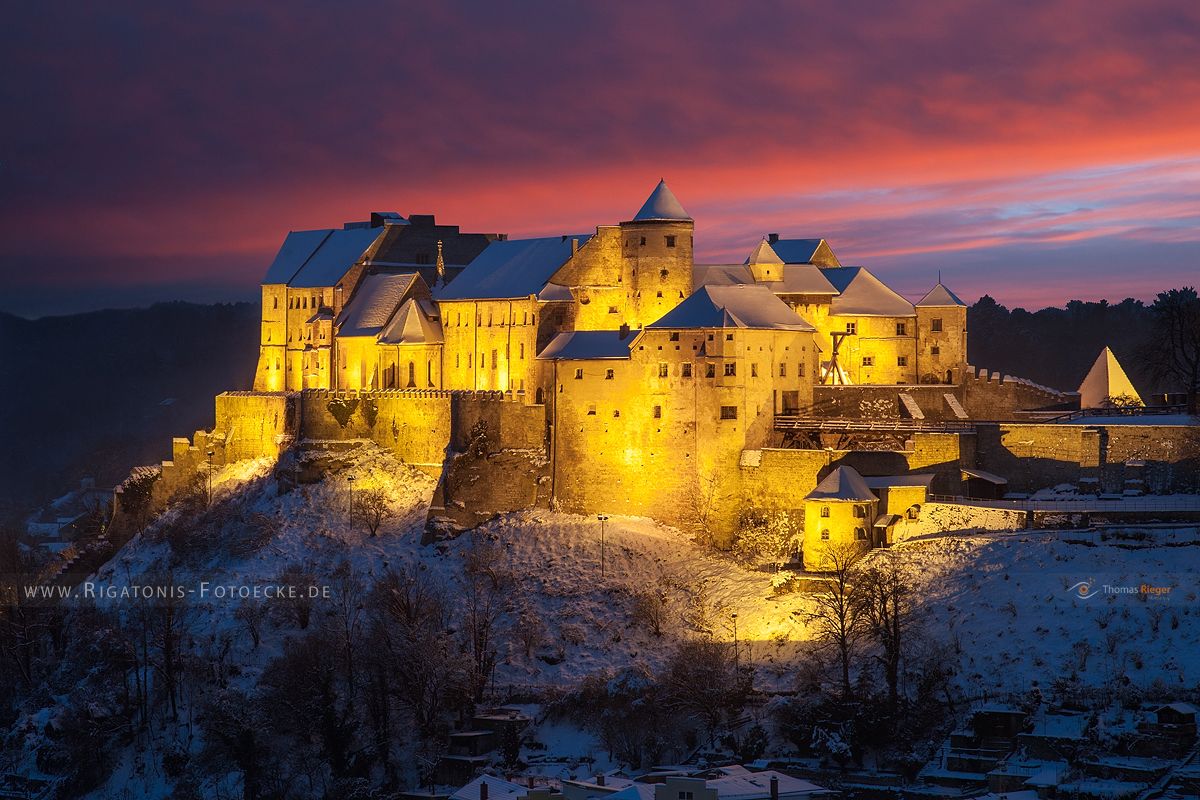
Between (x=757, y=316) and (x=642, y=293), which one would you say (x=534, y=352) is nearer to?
(x=642, y=293)

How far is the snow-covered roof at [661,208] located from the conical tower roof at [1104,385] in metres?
20.9

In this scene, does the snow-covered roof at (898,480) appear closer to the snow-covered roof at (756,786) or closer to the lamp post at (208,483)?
the snow-covered roof at (756,786)

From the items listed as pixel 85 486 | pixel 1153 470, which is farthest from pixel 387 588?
pixel 85 486

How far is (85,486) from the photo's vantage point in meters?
160

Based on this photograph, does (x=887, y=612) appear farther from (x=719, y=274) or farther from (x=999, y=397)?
(x=719, y=274)

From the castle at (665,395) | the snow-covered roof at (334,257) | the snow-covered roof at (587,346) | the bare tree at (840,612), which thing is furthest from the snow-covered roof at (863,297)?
the snow-covered roof at (334,257)

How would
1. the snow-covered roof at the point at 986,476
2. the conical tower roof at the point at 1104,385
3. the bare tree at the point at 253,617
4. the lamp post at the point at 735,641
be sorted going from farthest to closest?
the conical tower roof at the point at 1104,385
the bare tree at the point at 253,617
the snow-covered roof at the point at 986,476
the lamp post at the point at 735,641

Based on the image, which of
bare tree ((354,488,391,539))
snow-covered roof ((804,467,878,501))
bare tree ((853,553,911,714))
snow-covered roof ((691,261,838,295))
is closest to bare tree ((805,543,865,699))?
bare tree ((853,553,911,714))

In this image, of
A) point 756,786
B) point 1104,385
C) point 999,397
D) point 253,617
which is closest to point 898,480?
point 999,397

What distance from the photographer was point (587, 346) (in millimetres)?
85938

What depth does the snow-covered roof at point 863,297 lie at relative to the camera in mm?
91688

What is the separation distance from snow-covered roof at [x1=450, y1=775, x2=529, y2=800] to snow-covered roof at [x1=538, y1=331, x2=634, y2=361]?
2440 centimetres

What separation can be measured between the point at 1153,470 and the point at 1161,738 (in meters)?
16.9

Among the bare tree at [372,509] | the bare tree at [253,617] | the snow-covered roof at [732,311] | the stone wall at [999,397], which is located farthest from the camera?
the stone wall at [999,397]
